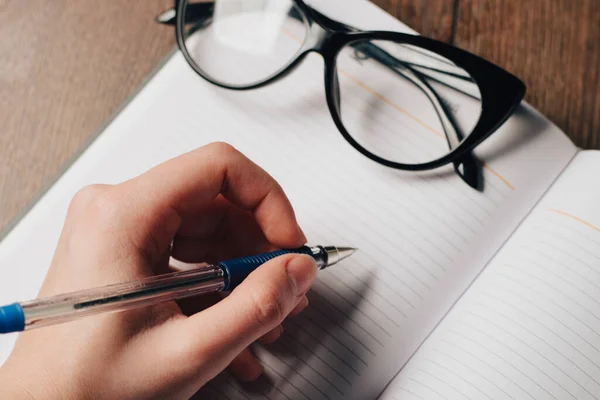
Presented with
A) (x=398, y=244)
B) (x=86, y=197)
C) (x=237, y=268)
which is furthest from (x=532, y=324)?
(x=86, y=197)

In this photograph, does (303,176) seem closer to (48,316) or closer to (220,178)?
(220,178)

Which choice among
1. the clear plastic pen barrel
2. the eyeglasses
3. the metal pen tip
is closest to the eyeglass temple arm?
the eyeglasses

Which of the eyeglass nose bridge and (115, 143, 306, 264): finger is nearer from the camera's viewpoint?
(115, 143, 306, 264): finger

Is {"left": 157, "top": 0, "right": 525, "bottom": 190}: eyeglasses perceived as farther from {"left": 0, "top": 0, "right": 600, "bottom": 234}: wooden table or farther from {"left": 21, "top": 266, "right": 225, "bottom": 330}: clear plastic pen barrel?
{"left": 21, "top": 266, "right": 225, "bottom": 330}: clear plastic pen barrel

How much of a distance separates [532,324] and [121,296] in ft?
0.95

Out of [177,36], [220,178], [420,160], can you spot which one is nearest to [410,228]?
[420,160]

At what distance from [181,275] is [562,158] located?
1.09ft

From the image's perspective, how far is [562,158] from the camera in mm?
499

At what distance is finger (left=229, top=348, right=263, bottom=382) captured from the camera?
43 cm

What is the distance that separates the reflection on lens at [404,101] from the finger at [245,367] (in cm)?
20

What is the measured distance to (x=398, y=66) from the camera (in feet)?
1.75

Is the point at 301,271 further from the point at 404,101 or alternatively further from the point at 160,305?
the point at 404,101

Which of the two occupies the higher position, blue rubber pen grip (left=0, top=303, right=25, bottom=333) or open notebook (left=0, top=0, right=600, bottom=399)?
blue rubber pen grip (left=0, top=303, right=25, bottom=333)

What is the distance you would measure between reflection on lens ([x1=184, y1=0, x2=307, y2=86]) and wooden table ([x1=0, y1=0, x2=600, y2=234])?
1.2 inches
